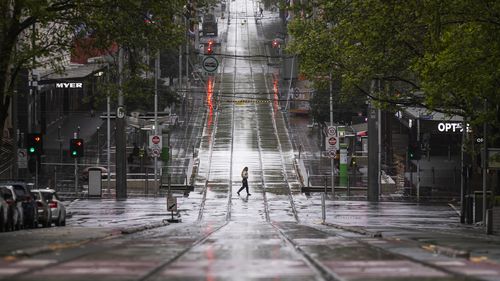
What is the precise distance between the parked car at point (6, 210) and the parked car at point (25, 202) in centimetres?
75

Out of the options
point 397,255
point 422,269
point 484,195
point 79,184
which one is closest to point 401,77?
point 484,195

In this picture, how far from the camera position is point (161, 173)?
215 ft

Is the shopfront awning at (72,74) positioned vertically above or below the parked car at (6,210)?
above

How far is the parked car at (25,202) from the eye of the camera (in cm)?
3164

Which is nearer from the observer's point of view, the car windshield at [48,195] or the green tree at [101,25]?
the green tree at [101,25]

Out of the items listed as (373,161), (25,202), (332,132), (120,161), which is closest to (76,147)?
(120,161)

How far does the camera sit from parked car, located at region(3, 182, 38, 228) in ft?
104

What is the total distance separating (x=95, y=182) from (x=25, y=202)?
24391 mm

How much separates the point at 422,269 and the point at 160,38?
52.5ft

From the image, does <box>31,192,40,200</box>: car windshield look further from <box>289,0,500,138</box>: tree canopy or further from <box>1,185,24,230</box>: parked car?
<box>289,0,500,138</box>: tree canopy

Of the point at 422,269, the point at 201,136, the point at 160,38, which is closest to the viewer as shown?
the point at 422,269

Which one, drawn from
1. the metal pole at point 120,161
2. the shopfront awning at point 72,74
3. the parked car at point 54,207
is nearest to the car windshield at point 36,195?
the parked car at point 54,207

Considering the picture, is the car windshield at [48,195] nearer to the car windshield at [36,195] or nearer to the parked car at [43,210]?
the parked car at [43,210]

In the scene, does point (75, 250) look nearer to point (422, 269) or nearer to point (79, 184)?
point (422, 269)
